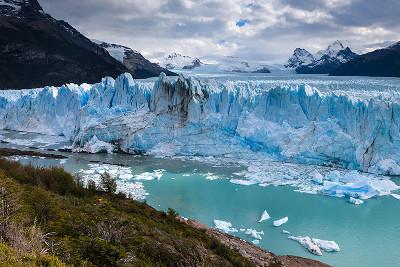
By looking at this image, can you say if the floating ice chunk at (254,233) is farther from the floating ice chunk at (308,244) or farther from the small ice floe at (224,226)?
the floating ice chunk at (308,244)

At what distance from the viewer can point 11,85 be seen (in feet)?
129

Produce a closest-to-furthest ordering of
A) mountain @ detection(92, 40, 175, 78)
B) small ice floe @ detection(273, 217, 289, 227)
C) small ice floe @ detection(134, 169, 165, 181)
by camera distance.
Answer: small ice floe @ detection(273, 217, 289, 227) → small ice floe @ detection(134, 169, 165, 181) → mountain @ detection(92, 40, 175, 78)

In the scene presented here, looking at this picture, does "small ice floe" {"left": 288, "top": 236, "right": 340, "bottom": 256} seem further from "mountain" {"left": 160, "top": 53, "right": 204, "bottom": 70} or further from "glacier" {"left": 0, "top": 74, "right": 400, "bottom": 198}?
"mountain" {"left": 160, "top": 53, "right": 204, "bottom": 70}

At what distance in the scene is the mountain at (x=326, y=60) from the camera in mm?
59438

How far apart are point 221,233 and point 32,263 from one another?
19.5ft

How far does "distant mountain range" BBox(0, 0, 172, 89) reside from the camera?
136ft

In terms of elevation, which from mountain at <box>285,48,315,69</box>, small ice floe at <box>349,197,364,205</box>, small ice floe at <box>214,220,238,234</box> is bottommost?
small ice floe at <box>349,197,364,205</box>

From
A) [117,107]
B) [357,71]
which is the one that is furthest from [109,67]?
[117,107]

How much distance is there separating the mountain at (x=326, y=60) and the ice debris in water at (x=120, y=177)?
4402 centimetres

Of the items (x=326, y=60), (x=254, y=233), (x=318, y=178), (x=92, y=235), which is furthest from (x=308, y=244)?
(x=326, y=60)

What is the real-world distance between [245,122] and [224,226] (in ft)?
25.5

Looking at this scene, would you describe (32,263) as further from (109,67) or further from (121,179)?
(109,67)

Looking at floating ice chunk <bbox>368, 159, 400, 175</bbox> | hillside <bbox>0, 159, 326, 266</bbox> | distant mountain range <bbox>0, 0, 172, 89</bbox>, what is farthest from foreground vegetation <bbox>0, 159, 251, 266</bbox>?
distant mountain range <bbox>0, 0, 172, 89</bbox>

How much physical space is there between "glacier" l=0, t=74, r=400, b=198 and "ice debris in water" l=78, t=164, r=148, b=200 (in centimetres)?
283
